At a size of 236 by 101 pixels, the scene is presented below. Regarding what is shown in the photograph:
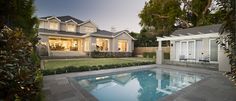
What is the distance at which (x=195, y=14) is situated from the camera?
2964 centimetres

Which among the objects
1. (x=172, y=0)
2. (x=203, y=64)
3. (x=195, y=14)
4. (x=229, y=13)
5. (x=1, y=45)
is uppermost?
(x=172, y=0)

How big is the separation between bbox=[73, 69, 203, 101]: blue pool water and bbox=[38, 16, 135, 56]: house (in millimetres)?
15612

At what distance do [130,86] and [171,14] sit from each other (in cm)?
2422

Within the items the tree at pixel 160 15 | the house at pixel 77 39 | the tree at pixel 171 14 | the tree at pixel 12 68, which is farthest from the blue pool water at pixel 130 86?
the tree at pixel 171 14

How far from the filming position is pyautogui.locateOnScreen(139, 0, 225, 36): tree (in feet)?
94.0

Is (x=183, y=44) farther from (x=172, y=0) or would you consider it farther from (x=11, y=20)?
(x=11, y=20)

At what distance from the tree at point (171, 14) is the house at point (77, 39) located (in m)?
6.37

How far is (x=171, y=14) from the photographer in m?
29.8

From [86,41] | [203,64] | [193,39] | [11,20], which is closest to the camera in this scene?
[11,20]

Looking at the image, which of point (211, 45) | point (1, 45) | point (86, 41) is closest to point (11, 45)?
point (1, 45)

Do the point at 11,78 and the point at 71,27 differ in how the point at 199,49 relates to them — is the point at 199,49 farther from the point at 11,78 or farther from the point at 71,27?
the point at 71,27

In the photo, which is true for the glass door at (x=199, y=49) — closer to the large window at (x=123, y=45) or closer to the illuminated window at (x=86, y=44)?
the large window at (x=123, y=45)

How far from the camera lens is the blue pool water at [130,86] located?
7.69 m

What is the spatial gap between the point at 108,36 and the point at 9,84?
26.1 m
